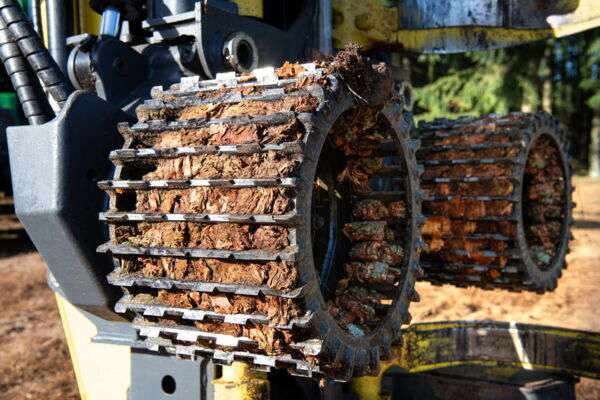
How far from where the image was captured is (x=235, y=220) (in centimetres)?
158

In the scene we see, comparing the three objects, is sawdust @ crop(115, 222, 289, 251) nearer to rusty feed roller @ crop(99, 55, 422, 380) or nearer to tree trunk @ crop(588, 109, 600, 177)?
rusty feed roller @ crop(99, 55, 422, 380)

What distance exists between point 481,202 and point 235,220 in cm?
173

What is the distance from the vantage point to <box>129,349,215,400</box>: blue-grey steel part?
2180mm

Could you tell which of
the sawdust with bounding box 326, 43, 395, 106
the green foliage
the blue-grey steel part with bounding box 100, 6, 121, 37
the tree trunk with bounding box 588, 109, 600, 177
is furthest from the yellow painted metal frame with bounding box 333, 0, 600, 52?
the tree trunk with bounding box 588, 109, 600, 177

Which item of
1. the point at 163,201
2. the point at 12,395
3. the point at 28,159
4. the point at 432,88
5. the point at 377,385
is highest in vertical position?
the point at 432,88

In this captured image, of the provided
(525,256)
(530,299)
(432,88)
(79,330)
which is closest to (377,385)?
(525,256)

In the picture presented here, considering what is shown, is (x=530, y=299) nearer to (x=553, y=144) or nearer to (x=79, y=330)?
(x=553, y=144)

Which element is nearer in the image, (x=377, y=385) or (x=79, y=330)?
(x=79, y=330)

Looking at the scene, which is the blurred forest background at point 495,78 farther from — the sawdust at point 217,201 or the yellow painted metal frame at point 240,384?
the sawdust at point 217,201

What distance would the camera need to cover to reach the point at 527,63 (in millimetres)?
13297

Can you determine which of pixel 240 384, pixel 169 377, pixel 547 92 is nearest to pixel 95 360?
pixel 169 377

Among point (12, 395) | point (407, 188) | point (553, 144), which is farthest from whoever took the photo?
point (12, 395)

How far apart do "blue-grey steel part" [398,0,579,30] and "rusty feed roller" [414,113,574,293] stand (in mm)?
515

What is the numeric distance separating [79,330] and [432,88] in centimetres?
1178
